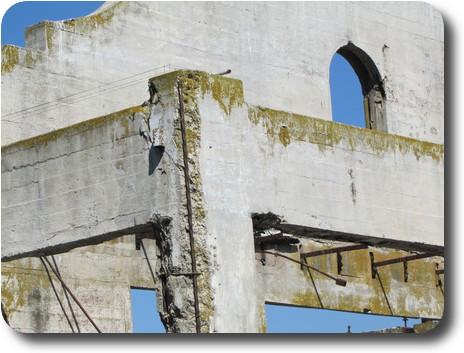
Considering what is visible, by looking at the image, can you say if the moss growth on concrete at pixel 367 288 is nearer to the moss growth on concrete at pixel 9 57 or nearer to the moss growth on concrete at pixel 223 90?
the moss growth on concrete at pixel 9 57

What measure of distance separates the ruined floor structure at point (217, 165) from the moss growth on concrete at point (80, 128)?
0.9 inches

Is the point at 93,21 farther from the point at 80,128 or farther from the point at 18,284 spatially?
the point at 18,284

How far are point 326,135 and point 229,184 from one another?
190cm

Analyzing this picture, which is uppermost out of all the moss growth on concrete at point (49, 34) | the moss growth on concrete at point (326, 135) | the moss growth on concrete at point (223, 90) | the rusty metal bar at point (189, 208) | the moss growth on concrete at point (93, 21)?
the moss growth on concrete at point (93, 21)

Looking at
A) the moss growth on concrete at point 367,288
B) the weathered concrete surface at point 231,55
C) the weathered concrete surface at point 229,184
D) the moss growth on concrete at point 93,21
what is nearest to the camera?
the weathered concrete surface at point 229,184

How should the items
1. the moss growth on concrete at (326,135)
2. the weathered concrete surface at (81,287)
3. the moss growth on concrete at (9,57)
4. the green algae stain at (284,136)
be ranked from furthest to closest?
1. the weathered concrete surface at (81,287)
2. the moss growth on concrete at (9,57)
3. the green algae stain at (284,136)
4. the moss growth on concrete at (326,135)

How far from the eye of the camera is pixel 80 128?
15250mm

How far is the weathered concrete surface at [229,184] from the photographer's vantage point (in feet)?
46.6

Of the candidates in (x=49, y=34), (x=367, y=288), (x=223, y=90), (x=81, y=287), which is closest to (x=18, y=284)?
(x=81, y=287)

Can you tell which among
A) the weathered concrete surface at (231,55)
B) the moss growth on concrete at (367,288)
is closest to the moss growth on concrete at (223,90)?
the weathered concrete surface at (231,55)

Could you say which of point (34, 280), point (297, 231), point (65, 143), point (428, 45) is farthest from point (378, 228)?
point (428, 45)

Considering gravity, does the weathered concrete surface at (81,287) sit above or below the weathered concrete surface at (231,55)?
below

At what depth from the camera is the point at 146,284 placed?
20.3m

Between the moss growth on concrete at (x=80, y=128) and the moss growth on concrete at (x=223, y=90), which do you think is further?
the moss growth on concrete at (x=80, y=128)
